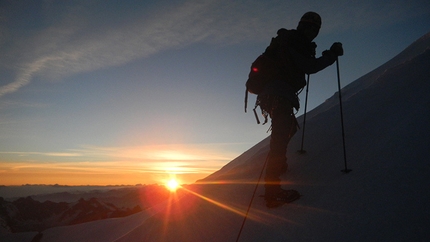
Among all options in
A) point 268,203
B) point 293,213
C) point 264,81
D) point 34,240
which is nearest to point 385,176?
point 293,213

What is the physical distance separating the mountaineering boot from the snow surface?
92 millimetres

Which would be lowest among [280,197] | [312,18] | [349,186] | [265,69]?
[280,197]

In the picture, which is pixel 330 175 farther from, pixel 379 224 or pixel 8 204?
pixel 8 204

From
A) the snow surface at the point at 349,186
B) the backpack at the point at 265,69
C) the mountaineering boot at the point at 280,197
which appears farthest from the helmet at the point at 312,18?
the mountaineering boot at the point at 280,197

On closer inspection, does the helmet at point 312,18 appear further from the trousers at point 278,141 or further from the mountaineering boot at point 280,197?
the mountaineering boot at point 280,197

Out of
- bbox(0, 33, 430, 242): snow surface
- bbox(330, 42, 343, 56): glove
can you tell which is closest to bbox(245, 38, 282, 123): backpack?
bbox(330, 42, 343, 56): glove

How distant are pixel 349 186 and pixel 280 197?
3.32 ft

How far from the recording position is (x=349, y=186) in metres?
3.73

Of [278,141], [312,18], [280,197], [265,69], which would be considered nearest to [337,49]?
[312,18]

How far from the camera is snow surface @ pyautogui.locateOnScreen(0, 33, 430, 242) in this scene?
2967 millimetres

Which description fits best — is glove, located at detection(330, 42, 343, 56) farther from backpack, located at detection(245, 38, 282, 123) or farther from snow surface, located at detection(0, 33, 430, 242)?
snow surface, located at detection(0, 33, 430, 242)

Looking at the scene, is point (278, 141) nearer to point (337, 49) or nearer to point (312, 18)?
point (337, 49)

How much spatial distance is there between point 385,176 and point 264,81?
239 centimetres

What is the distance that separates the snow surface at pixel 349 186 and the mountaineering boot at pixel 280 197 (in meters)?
0.09
